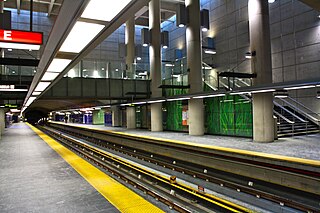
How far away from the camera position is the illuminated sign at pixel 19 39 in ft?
12.6

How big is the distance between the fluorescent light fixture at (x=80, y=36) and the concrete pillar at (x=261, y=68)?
9861 mm

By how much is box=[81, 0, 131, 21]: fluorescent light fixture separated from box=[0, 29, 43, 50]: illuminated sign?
158 cm

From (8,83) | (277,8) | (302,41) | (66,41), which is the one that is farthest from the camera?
(277,8)

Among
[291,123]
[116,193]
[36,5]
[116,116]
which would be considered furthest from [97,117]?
[116,193]

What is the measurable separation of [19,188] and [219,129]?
505 inches

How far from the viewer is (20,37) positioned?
3992mm

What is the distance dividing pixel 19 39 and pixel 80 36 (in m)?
1.06

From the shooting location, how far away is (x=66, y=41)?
404cm

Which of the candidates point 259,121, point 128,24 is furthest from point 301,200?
point 128,24

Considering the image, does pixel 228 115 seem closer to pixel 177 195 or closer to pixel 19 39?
pixel 177 195

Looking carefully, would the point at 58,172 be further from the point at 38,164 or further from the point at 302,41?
the point at 302,41

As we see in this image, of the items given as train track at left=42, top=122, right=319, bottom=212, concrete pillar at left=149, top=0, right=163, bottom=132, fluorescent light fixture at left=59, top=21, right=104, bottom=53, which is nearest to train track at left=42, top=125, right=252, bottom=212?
train track at left=42, top=122, right=319, bottom=212

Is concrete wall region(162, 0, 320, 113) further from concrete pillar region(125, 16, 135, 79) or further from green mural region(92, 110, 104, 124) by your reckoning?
green mural region(92, 110, 104, 124)

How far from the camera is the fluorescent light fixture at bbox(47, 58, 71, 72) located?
5.56 meters
